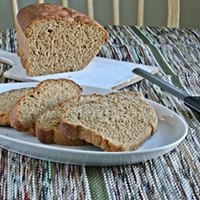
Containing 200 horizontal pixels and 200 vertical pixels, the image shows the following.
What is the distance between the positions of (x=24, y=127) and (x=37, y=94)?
95mm

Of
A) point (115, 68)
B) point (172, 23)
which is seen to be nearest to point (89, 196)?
point (115, 68)

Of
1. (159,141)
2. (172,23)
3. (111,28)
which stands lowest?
(172,23)

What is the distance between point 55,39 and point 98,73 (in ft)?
0.40

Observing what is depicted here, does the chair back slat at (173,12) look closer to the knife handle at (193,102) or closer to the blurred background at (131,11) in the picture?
the blurred background at (131,11)

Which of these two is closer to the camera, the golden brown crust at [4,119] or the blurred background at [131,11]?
the golden brown crust at [4,119]

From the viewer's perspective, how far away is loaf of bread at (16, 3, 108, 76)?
3.91ft

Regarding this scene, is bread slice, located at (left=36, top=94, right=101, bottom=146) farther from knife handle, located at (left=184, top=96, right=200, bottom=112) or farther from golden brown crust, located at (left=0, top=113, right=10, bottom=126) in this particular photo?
knife handle, located at (left=184, top=96, right=200, bottom=112)

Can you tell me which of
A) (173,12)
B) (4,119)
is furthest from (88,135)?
(173,12)

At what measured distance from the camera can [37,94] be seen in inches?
35.6

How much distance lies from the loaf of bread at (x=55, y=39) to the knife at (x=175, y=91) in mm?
154

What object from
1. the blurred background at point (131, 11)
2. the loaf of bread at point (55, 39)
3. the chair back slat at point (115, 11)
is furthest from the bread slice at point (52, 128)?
the blurred background at point (131, 11)

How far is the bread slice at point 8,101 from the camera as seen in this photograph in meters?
0.85

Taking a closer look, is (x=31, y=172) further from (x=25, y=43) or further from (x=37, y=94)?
(x=25, y=43)

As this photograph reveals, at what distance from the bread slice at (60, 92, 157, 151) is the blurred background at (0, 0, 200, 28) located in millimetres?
1275
